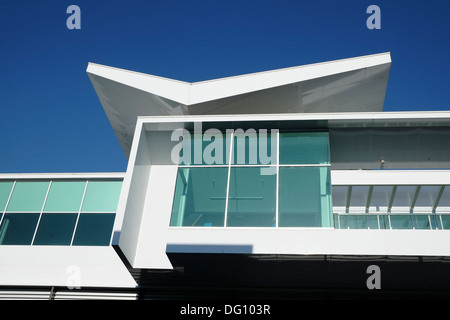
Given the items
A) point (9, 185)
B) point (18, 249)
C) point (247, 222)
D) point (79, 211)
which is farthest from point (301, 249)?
point (9, 185)

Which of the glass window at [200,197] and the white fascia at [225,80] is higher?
the white fascia at [225,80]

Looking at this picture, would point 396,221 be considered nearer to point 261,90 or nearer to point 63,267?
point 261,90

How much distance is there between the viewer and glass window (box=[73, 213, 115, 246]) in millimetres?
13266

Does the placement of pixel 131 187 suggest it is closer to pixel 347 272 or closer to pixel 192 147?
pixel 192 147

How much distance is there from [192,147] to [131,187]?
6.49ft

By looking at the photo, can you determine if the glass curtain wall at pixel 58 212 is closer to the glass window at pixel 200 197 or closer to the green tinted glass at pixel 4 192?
the green tinted glass at pixel 4 192

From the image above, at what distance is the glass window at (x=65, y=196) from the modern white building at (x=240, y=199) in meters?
0.04

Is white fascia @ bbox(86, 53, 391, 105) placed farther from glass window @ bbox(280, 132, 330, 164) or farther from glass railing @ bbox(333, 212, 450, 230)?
glass railing @ bbox(333, 212, 450, 230)

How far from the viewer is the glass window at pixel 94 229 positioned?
13.3 m

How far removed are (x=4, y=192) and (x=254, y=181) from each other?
27.9ft

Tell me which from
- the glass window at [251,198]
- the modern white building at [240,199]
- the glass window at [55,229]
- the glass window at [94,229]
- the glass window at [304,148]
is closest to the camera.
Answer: the modern white building at [240,199]

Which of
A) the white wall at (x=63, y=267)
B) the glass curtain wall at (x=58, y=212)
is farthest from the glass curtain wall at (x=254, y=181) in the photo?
the glass curtain wall at (x=58, y=212)
